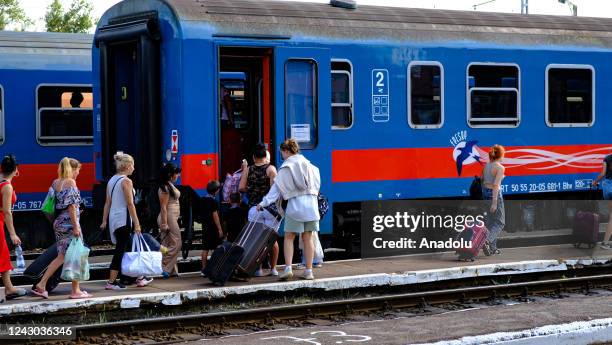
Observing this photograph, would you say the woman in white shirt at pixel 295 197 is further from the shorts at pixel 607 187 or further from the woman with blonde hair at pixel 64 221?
the shorts at pixel 607 187

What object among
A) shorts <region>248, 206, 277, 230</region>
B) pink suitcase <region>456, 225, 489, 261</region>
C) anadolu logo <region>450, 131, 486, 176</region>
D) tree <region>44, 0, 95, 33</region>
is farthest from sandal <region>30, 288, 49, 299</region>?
tree <region>44, 0, 95, 33</region>

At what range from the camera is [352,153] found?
15414 mm

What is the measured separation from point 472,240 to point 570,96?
4.51 metres

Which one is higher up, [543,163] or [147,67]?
[147,67]

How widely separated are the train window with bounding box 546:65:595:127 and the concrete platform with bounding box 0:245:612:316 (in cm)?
246

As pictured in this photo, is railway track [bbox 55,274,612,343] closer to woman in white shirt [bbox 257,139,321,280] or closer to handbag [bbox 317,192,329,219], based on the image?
woman in white shirt [bbox 257,139,321,280]

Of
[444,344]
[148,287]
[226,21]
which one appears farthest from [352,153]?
[444,344]

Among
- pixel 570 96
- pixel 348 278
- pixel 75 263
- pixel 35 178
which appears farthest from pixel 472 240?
pixel 35 178

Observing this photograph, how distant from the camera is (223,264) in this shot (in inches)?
473

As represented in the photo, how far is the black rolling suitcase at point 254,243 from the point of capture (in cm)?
1241

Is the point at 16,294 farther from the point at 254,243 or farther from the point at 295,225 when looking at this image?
the point at 295,225

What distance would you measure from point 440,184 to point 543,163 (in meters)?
2.09

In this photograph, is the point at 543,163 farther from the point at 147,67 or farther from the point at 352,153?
the point at 147,67

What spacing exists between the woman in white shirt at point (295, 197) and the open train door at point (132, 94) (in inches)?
87.1
